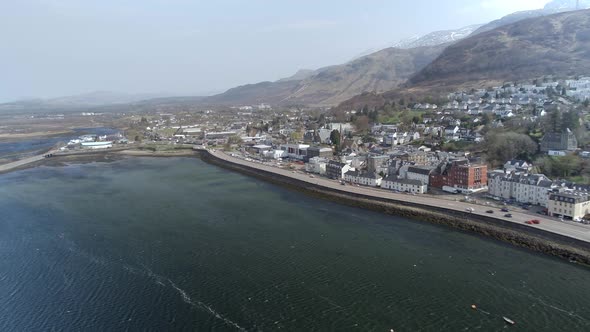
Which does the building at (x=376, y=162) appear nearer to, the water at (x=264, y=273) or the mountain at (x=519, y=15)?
the water at (x=264, y=273)

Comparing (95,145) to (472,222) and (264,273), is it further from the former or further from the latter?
(472,222)

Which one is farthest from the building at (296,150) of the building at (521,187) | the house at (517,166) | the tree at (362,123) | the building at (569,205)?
the building at (569,205)

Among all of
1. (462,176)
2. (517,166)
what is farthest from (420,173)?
(517,166)

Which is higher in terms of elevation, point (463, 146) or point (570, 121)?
point (570, 121)

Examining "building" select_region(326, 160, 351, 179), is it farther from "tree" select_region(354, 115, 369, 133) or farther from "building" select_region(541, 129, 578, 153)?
"tree" select_region(354, 115, 369, 133)

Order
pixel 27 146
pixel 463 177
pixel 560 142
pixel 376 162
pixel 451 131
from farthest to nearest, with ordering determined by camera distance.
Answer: pixel 27 146
pixel 451 131
pixel 376 162
pixel 560 142
pixel 463 177

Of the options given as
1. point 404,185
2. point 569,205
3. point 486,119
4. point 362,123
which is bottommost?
point 404,185
